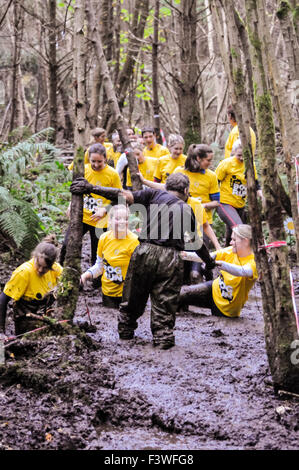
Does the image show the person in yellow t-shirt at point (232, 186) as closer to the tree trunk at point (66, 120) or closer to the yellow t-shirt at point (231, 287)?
the yellow t-shirt at point (231, 287)

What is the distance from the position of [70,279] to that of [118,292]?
1.89m

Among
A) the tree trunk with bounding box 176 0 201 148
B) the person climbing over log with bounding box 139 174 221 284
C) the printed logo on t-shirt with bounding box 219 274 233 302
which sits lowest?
the printed logo on t-shirt with bounding box 219 274 233 302

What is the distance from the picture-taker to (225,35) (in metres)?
4.54

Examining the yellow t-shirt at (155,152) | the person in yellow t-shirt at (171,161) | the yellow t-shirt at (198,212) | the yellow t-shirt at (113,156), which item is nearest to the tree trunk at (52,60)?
the yellow t-shirt at (113,156)

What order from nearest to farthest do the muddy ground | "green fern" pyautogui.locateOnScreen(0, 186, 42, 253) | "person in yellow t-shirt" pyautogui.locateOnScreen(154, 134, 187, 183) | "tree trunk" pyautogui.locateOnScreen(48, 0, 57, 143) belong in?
the muddy ground → "green fern" pyautogui.locateOnScreen(0, 186, 42, 253) → "person in yellow t-shirt" pyautogui.locateOnScreen(154, 134, 187, 183) → "tree trunk" pyautogui.locateOnScreen(48, 0, 57, 143)

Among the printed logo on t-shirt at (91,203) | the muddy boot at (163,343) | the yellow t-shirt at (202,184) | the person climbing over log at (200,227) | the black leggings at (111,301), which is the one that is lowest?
the muddy boot at (163,343)

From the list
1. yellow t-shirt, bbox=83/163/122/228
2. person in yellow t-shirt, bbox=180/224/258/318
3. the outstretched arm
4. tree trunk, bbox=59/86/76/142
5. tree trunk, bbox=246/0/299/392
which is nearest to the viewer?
tree trunk, bbox=246/0/299/392

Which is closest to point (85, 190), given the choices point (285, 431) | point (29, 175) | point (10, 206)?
point (285, 431)

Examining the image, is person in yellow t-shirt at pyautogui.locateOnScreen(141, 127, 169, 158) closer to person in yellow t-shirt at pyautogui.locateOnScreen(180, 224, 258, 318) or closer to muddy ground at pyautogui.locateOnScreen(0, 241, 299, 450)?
person in yellow t-shirt at pyautogui.locateOnScreen(180, 224, 258, 318)

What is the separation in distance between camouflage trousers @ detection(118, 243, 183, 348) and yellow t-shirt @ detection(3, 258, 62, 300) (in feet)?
3.09

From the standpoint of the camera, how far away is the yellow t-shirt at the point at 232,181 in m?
8.91

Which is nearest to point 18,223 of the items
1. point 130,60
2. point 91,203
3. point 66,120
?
point 91,203

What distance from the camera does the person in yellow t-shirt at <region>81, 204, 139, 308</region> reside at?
698cm

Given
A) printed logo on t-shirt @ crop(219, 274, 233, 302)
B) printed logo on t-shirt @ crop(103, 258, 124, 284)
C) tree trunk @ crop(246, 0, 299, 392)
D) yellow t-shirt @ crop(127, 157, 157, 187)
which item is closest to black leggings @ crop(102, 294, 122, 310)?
printed logo on t-shirt @ crop(103, 258, 124, 284)
